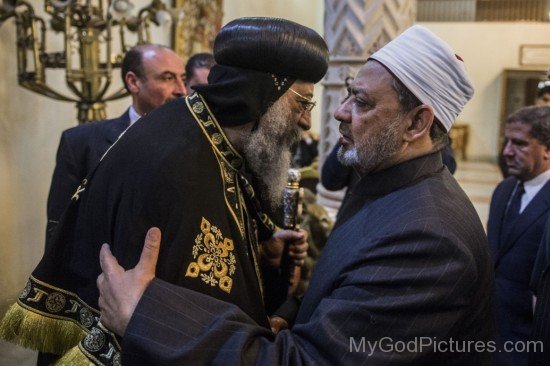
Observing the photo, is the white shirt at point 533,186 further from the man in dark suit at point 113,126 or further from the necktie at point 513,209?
the man in dark suit at point 113,126

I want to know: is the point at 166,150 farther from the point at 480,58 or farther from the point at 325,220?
the point at 480,58

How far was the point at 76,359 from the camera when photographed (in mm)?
1438

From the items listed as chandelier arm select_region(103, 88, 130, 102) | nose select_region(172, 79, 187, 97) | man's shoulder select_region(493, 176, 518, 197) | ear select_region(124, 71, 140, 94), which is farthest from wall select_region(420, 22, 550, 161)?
ear select_region(124, 71, 140, 94)

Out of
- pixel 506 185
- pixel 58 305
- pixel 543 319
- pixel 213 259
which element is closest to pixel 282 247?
pixel 213 259

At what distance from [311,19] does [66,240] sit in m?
10.8

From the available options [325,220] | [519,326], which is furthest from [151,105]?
[519,326]

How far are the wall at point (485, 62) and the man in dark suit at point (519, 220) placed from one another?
15.2 m

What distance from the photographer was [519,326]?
8.87 feet

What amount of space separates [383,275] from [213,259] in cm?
46

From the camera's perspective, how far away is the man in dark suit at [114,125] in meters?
2.78

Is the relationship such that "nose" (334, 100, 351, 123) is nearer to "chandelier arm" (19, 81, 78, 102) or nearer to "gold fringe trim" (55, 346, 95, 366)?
"gold fringe trim" (55, 346, 95, 366)

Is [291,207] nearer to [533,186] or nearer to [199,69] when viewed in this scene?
[533,186]

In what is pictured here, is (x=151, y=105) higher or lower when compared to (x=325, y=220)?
higher

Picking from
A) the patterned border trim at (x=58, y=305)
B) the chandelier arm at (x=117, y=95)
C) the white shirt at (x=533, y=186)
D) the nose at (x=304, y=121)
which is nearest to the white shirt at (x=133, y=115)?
the chandelier arm at (x=117, y=95)
